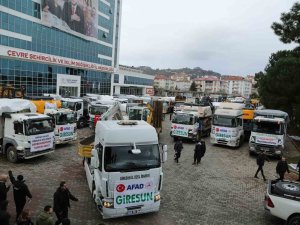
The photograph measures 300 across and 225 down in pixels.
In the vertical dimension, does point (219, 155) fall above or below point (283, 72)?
below

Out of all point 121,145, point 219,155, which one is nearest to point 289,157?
point 219,155

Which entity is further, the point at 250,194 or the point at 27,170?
the point at 27,170

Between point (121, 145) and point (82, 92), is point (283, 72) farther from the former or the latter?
point (82, 92)

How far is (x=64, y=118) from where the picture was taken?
69.9 feet

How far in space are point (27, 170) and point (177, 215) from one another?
28.1ft

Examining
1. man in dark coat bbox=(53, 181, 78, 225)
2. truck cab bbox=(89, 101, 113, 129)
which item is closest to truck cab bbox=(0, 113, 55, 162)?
man in dark coat bbox=(53, 181, 78, 225)

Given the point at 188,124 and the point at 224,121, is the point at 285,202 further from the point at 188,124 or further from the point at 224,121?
the point at 188,124

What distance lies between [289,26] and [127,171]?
1764 cm

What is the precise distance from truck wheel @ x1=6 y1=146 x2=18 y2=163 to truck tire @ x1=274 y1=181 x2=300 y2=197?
1291 centimetres

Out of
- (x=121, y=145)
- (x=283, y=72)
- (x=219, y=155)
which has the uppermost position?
(x=283, y=72)

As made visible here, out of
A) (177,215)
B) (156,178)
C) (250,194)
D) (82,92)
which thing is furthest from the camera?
(82,92)

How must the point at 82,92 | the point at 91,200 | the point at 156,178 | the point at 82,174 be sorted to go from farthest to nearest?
the point at 82,92
the point at 82,174
the point at 91,200
the point at 156,178

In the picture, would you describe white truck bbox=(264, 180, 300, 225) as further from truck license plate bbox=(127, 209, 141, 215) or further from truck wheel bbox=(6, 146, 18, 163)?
truck wheel bbox=(6, 146, 18, 163)

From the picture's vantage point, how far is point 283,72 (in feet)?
89.7
